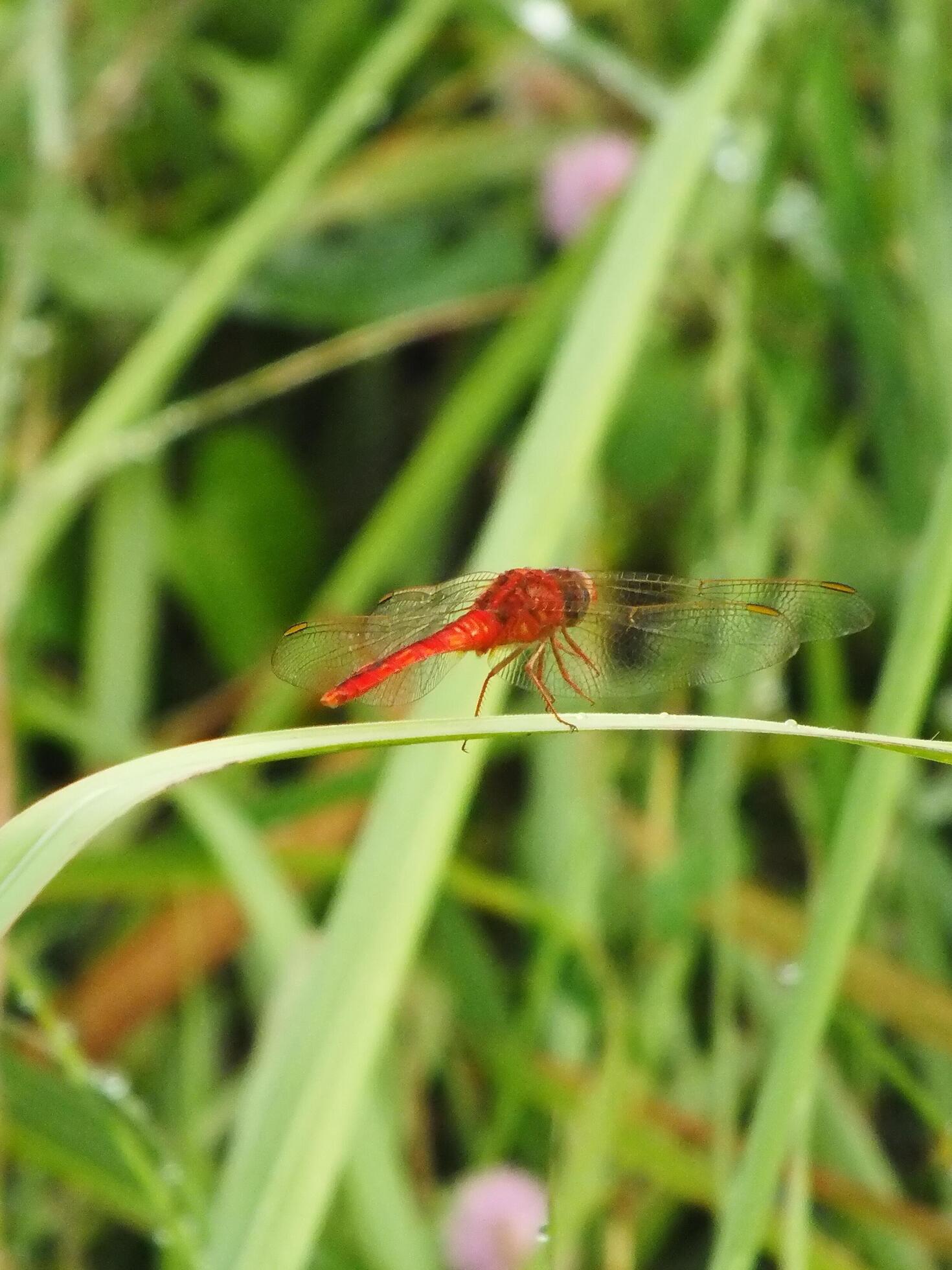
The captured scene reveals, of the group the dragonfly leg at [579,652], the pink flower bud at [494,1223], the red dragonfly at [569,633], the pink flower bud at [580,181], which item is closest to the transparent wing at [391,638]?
the red dragonfly at [569,633]

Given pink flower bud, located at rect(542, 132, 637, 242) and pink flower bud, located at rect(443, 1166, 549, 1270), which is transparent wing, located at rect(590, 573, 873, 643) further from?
pink flower bud, located at rect(542, 132, 637, 242)

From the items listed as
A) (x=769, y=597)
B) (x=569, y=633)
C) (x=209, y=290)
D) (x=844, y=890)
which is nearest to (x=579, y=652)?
(x=569, y=633)

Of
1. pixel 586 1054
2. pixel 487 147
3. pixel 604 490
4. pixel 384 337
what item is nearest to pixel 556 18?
pixel 487 147

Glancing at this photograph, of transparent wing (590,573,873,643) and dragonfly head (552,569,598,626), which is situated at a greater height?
transparent wing (590,573,873,643)

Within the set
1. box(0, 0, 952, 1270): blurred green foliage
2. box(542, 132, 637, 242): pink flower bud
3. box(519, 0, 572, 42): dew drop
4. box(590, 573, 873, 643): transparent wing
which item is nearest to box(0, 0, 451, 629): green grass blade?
box(0, 0, 952, 1270): blurred green foliage

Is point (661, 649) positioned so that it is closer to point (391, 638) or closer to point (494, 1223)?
point (391, 638)

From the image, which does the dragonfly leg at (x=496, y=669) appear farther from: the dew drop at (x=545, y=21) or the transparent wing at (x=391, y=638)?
the dew drop at (x=545, y=21)
